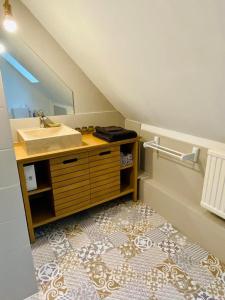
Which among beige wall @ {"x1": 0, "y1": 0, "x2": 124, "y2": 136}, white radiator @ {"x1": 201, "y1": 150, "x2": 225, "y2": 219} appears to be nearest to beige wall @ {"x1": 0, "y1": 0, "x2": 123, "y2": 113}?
beige wall @ {"x1": 0, "y1": 0, "x2": 124, "y2": 136}

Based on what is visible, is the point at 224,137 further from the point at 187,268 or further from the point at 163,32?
the point at 187,268

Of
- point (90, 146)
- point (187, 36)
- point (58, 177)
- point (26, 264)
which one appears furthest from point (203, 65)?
point (26, 264)

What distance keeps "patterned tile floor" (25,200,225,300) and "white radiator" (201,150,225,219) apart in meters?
0.39

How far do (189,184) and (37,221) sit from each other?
1347 millimetres

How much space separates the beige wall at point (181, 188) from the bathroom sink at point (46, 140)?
841 mm

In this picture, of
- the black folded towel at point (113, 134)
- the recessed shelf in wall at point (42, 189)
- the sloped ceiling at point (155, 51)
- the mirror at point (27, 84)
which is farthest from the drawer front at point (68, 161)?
the sloped ceiling at point (155, 51)

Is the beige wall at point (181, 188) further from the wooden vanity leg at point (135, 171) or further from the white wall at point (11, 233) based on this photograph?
the white wall at point (11, 233)

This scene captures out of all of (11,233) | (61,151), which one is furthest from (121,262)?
(61,151)

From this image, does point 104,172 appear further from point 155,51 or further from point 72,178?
point 155,51

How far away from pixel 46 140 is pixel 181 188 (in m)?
1.26

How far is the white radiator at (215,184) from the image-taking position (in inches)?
57.4

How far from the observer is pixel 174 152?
6.23 ft

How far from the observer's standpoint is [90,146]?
5.90 feet

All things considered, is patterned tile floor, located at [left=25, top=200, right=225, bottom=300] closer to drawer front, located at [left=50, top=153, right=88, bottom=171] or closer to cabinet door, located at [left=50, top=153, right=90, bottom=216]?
cabinet door, located at [left=50, top=153, right=90, bottom=216]
